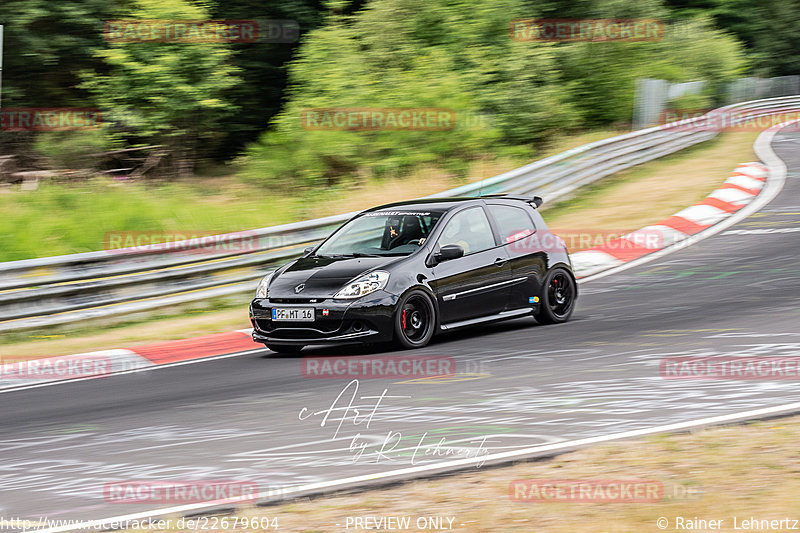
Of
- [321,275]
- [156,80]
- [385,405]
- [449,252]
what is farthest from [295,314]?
[156,80]

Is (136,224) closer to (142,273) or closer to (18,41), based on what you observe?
(142,273)

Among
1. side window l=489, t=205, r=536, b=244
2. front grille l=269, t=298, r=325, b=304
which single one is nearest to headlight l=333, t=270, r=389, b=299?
front grille l=269, t=298, r=325, b=304

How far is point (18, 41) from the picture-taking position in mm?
28047

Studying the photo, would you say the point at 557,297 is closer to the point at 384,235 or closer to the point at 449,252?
the point at 449,252

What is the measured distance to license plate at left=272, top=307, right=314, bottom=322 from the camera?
31.0 feet

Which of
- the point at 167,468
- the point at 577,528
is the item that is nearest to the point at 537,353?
the point at 167,468

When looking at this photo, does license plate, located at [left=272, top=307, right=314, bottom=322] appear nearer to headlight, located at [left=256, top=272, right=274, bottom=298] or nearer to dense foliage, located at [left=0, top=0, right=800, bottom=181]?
headlight, located at [left=256, top=272, right=274, bottom=298]

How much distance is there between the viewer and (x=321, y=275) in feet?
31.9

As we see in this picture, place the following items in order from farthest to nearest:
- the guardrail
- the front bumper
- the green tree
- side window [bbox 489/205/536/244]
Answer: the green tree → the guardrail → side window [bbox 489/205/536/244] → the front bumper

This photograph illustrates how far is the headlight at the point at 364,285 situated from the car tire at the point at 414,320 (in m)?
0.25

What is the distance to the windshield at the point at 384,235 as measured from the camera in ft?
33.1

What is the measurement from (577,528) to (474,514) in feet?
1.61

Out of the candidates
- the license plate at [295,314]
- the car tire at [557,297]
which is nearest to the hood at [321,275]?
the license plate at [295,314]

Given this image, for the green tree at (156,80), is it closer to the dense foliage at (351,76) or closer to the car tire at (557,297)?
the dense foliage at (351,76)
